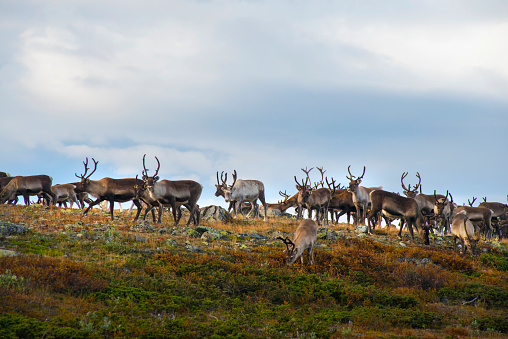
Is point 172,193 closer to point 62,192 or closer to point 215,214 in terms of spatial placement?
point 215,214

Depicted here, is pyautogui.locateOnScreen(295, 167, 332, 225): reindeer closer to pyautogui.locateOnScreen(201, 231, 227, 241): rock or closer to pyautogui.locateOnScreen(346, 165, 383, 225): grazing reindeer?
pyautogui.locateOnScreen(346, 165, 383, 225): grazing reindeer

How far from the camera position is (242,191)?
104ft

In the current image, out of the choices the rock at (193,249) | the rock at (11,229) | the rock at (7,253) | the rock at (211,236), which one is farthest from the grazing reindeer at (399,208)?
the rock at (7,253)

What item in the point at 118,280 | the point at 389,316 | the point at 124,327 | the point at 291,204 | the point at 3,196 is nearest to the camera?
the point at 124,327

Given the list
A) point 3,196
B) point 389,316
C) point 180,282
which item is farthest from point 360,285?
point 3,196

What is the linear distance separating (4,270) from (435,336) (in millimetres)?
11254

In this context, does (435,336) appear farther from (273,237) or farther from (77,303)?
(273,237)

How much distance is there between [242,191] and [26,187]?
16246 millimetres

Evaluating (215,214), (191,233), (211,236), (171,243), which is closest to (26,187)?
(215,214)

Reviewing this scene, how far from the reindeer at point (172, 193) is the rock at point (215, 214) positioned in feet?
10.8

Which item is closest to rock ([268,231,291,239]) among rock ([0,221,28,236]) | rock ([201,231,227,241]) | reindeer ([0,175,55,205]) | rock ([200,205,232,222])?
rock ([201,231,227,241])

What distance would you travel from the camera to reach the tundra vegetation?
9.60 meters

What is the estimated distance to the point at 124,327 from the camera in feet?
29.8

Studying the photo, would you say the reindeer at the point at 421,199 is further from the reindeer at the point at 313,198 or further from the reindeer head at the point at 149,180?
the reindeer head at the point at 149,180
